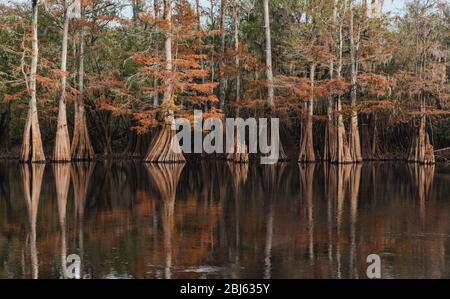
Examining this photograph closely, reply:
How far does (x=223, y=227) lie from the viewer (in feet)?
38.2

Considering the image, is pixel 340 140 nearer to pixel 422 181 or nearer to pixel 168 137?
pixel 168 137

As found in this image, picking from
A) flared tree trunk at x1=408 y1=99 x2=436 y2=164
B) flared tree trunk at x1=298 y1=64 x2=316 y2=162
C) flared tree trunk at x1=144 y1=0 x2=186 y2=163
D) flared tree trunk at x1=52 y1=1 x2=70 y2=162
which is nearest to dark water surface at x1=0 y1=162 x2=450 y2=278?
flared tree trunk at x1=144 y1=0 x2=186 y2=163

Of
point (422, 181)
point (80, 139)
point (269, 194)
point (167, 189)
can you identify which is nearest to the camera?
point (269, 194)

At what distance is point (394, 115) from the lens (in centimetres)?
3256

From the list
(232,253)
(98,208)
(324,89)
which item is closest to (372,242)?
(232,253)

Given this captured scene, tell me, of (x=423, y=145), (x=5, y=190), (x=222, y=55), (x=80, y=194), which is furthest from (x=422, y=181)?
(x=222, y=55)

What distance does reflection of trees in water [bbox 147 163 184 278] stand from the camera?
966 centimetres

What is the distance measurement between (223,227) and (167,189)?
6743mm

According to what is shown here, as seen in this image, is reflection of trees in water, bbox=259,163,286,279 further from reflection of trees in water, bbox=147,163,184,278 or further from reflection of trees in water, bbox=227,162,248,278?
reflection of trees in water, bbox=147,163,184,278

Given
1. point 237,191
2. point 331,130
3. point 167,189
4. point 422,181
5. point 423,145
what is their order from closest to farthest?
1. point 237,191
2. point 167,189
3. point 422,181
4. point 423,145
5. point 331,130

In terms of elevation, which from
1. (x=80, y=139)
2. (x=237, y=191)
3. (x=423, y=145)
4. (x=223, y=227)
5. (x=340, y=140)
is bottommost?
(x=223, y=227)

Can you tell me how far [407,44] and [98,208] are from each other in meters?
21.3

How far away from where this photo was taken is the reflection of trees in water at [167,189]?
9.66 meters
